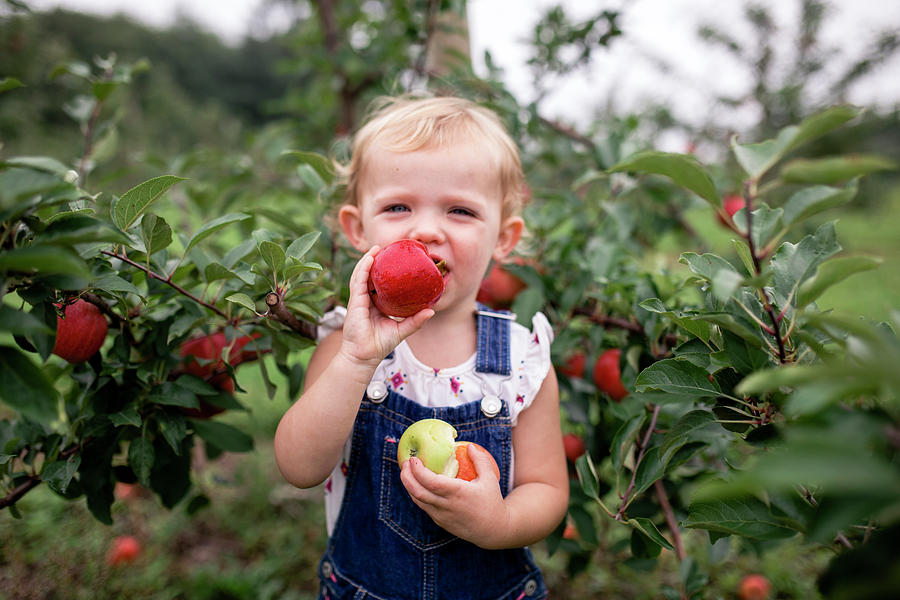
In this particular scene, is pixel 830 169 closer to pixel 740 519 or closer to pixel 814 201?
pixel 814 201

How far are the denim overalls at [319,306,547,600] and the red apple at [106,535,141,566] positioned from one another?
1.00m

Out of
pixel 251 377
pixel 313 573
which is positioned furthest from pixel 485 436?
pixel 251 377

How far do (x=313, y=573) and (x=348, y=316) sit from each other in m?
1.19

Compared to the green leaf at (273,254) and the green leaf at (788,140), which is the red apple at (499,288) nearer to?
the green leaf at (273,254)

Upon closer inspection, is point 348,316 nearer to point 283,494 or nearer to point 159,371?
point 159,371

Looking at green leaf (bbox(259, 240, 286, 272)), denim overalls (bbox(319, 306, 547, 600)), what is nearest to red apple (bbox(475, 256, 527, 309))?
denim overalls (bbox(319, 306, 547, 600))

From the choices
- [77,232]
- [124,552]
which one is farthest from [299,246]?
[124,552]

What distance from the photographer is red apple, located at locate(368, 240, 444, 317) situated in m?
0.73

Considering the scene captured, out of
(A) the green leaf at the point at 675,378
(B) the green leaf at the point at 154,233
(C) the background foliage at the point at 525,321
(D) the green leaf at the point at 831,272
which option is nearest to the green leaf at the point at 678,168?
(C) the background foliage at the point at 525,321

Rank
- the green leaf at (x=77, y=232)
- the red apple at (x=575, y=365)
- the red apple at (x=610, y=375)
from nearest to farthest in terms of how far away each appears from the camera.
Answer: the green leaf at (x=77, y=232), the red apple at (x=610, y=375), the red apple at (x=575, y=365)

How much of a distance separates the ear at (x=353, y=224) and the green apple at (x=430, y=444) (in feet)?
1.17

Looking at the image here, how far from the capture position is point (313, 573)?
163 centimetres

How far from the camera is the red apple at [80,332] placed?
78cm

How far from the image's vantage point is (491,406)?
882 mm
